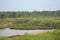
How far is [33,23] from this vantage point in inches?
98.3

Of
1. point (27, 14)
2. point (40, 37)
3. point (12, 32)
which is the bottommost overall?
point (40, 37)

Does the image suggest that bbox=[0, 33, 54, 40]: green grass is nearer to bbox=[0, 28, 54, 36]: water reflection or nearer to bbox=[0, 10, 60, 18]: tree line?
bbox=[0, 28, 54, 36]: water reflection

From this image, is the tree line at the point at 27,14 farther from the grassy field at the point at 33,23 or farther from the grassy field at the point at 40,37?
the grassy field at the point at 40,37

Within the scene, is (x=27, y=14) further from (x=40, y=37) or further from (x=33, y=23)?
(x=40, y=37)

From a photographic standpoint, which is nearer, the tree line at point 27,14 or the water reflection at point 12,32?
the water reflection at point 12,32

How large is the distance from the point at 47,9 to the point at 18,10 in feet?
1.57

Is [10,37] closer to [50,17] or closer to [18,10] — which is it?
[18,10]

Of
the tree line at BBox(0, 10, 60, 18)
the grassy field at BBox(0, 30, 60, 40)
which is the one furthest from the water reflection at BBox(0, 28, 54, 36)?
the tree line at BBox(0, 10, 60, 18)

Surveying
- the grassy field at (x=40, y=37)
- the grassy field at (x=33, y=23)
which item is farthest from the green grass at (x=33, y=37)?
the grassy field at (x=33, y=23)

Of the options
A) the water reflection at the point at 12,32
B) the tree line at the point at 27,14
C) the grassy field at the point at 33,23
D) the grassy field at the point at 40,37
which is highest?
the tree line at the point at 27,14

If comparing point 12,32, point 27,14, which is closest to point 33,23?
point 27,14

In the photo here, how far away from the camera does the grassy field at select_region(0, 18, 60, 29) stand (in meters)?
2.44

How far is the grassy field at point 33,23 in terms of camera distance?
8.02 feet

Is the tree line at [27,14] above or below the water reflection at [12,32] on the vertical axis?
above
